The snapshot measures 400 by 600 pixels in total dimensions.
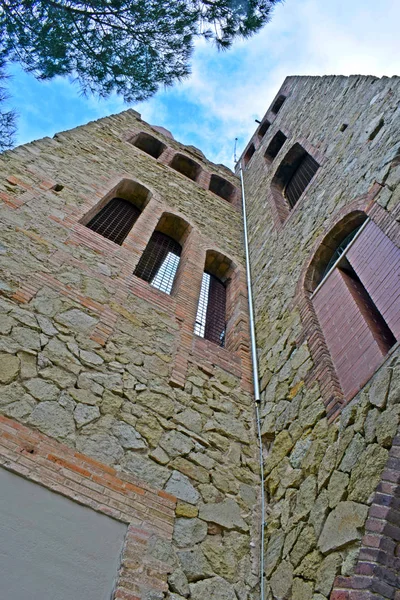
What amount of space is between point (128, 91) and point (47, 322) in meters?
3.70

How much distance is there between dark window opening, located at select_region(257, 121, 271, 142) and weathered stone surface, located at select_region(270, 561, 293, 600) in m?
14.1

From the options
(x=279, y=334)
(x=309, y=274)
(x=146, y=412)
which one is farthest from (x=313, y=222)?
(x=146, y=412)

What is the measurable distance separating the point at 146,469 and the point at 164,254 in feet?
15.3

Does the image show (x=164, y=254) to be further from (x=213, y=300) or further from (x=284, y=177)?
(x=284, y=177)

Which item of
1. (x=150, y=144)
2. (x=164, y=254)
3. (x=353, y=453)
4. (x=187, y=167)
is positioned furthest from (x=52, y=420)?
(x=187, y=167)

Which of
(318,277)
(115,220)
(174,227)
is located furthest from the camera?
(174,227)

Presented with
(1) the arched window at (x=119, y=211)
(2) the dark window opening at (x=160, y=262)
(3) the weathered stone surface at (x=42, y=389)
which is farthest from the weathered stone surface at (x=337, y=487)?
(1) the arched window at (x=119, y=211)

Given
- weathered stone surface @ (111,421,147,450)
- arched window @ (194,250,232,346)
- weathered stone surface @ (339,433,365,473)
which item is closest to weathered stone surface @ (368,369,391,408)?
weathered stone surface @ (339,433,365,473)

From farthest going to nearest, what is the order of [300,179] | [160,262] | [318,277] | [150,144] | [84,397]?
[150,144]
[300,179]
[160,262]
[318,277]
[84,397]

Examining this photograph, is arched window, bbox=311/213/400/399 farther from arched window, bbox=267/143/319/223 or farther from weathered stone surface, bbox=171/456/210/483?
arched window, bbox=267/143/319/223

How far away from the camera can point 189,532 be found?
333 cm

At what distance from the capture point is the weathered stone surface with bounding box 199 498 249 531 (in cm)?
352

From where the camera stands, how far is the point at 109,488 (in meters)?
3.20

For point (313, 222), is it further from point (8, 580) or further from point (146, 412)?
point (8, 580)
